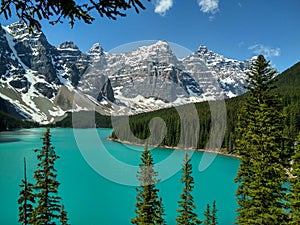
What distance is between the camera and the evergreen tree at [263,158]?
12070mm

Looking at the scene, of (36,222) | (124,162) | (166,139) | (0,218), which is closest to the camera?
(36,222)

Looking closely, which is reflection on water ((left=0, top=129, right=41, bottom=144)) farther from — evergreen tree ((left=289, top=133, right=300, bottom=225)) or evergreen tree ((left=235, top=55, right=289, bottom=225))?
evergreen tree ((left=289, top=133, right=300, bottom=225))

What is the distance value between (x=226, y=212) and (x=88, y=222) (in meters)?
16.4

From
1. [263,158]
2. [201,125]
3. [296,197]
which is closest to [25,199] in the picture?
[263,158]

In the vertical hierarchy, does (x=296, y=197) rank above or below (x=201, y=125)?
below

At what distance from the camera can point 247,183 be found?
538 inches

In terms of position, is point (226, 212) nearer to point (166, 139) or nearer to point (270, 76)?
point (270, 76)

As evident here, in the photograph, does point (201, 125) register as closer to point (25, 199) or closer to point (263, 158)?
point (263, 158)

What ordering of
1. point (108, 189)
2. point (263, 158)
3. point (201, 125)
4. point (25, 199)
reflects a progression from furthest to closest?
point (201, 125) → point (108, 189) → point (263, 158) → point (25, 199)

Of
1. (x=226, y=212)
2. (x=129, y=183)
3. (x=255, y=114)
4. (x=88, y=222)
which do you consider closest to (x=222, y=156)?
(x=129, y=183)

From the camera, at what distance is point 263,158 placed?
12578 millimetres

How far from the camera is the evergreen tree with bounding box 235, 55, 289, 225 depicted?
39.6ft

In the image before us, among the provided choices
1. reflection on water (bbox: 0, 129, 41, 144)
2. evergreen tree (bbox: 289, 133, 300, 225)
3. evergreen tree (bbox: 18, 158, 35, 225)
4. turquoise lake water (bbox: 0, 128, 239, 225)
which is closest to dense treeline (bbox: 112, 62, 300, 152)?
turquoise lake water (bbox: 0, 128, 239, 225)

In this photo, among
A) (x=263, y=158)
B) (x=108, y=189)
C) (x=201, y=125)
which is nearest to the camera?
(x=263, y=158)
